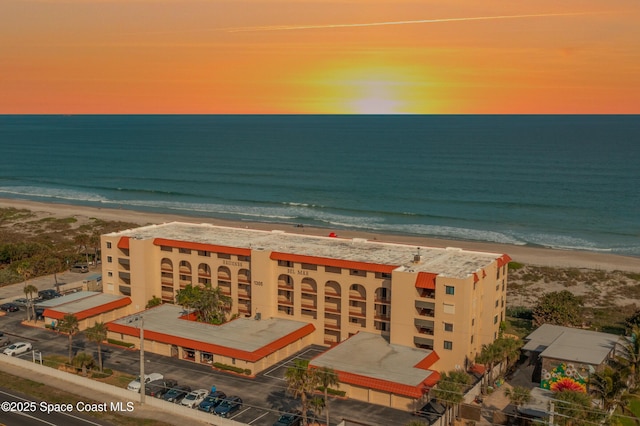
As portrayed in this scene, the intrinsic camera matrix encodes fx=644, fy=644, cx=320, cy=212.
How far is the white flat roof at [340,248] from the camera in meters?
64.7

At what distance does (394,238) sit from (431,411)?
72.2 m

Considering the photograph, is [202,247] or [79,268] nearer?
[202,247]

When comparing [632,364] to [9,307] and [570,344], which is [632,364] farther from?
[9,307]

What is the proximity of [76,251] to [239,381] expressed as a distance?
57362mm

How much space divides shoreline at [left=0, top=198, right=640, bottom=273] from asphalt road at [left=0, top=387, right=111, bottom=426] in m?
74.3

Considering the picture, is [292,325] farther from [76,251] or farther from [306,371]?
[76,251]

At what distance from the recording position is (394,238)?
122938 millimetres

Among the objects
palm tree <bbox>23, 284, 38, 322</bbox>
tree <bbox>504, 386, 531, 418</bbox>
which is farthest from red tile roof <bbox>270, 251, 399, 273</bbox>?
palm tree <bbox>23, 284, 38, 322</bbox>

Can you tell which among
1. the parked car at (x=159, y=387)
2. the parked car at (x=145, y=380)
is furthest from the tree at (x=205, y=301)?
the parked car at (x=159, y=387)

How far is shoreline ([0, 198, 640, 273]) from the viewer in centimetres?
10550

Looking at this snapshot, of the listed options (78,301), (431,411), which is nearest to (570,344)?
(431,411)

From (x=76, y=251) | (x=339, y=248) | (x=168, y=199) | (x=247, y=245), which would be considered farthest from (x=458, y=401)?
(x=168, y=199)

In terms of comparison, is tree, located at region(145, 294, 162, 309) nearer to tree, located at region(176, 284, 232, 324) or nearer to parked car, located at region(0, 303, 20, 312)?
tree, located at region(176, 284, 232, 324)

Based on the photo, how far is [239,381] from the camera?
5791cm
